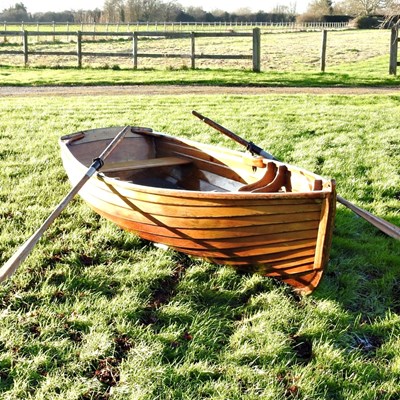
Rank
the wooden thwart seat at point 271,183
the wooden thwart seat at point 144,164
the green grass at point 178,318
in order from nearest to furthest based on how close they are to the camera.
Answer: the green grass at point 178,318, the wooden thwart seat at point 271,183, the wooden thwart seat at point 144,164

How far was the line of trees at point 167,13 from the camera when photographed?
191ft

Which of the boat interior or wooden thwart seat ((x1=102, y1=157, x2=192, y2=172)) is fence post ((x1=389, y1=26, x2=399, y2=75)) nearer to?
the boat interior

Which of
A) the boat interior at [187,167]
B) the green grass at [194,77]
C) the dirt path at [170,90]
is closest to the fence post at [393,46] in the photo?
the green grass at [194,77]

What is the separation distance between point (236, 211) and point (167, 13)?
63.1 meters

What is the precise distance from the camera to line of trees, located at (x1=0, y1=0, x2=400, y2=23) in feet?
191

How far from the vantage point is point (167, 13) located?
63219 mm

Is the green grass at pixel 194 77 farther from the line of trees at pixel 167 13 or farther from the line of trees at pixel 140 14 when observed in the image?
the line of trees at pixel 140 14

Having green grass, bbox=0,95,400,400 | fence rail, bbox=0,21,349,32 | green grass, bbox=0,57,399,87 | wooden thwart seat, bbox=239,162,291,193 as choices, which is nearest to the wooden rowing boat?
wooden thwart seat, bbox=239,162,291,193

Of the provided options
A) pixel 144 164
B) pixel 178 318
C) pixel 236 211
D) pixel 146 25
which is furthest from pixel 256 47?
pixel 146 25

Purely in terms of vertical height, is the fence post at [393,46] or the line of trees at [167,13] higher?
the line of trees at [167,13]

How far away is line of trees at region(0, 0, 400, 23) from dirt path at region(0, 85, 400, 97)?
109 feet

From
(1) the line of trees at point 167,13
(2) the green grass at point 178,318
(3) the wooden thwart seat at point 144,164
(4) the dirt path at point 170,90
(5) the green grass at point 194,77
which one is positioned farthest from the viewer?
(1) the line of trees at point 167,13

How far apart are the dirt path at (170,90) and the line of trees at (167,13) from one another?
109 ft

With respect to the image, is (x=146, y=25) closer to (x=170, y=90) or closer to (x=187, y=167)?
(x=170, y=90)
